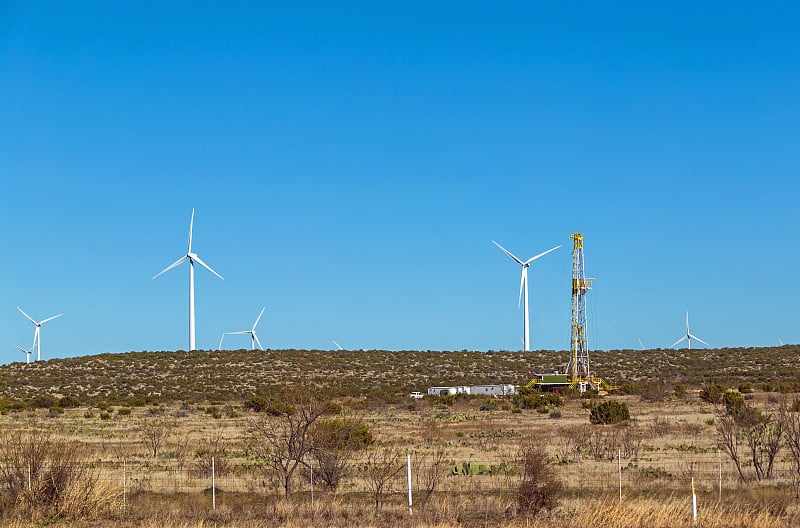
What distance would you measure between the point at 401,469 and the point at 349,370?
242ft

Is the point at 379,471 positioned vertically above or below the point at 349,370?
above

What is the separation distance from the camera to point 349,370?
102 meters

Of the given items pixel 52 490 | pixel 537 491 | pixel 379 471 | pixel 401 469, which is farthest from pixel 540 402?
pixel 52 490

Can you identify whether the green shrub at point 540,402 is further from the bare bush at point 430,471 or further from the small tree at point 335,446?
the small tree at point 335,446

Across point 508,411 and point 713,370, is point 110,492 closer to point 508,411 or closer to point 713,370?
point 508,411

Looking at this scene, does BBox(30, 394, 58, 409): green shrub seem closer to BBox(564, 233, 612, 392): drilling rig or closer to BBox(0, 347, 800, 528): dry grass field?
BBox(0, 347, 800, 528): dry grass field

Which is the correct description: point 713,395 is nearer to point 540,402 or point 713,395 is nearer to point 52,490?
point 540,402

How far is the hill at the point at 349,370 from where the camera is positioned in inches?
3307

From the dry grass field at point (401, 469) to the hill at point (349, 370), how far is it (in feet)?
52.0

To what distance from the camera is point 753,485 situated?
24906mm

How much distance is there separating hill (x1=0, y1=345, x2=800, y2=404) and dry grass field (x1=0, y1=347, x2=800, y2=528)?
52.0ft

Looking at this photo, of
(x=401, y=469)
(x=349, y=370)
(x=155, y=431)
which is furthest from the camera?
(x=349, y=370)

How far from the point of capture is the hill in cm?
8400

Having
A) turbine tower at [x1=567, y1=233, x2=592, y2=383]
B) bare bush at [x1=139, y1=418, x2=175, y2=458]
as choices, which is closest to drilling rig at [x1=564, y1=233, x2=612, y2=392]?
turbine tower at [x1=567, y1=233, x2=592, y2=383]
